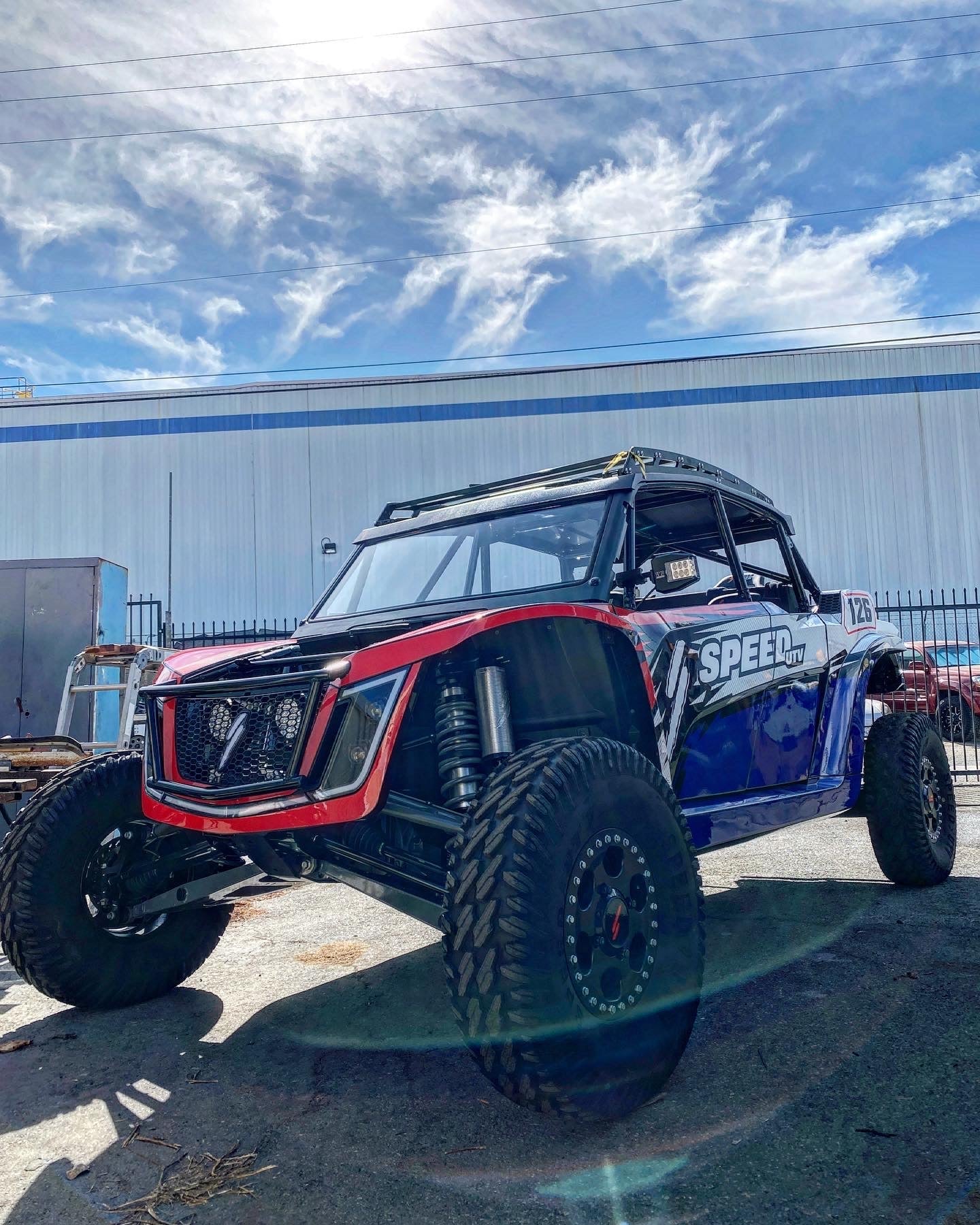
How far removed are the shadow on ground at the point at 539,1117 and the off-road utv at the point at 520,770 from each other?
212mm

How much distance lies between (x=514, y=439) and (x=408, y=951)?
20097 millimetres

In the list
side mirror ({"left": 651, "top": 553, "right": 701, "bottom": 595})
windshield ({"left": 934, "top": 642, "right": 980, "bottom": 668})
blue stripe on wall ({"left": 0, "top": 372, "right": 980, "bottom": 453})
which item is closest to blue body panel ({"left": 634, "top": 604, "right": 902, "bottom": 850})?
side mirror ({"left": 651, "top": 553, "right": 701, "bottom": 595})

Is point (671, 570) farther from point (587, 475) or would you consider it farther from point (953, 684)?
point (953, 684)

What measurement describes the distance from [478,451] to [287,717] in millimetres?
21130

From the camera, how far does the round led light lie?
2895 millimetres

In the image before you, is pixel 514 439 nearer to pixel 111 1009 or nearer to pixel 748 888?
A: pixel 748 888

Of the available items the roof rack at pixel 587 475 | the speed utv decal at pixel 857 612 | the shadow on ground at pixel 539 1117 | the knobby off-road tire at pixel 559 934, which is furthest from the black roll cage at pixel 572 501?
the shadow on ground at pixel 539 1117

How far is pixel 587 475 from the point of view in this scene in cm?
416

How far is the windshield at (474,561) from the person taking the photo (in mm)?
3957

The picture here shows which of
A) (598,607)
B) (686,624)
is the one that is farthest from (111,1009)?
(686,624)

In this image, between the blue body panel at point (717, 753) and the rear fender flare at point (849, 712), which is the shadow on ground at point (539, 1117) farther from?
the rear fender flare at point (849, 712)

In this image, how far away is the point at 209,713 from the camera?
10.3 feet

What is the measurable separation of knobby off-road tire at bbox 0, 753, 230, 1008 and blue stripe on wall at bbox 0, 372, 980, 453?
68.3ft

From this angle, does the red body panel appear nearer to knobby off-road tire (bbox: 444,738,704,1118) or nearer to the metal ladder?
knobby off-road tire (bbox: 444,738,704,1118)
